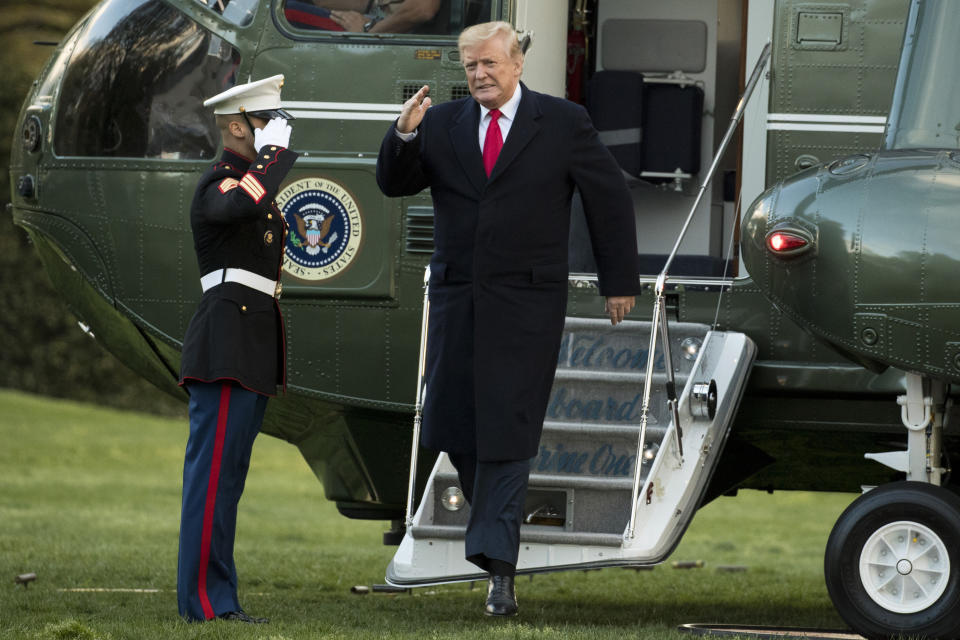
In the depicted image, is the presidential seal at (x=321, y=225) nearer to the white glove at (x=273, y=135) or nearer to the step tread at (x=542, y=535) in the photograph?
the white glove at (x=273, y=135)

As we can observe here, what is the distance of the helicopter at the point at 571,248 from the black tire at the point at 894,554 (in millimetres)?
234

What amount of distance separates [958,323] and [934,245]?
0.86ft

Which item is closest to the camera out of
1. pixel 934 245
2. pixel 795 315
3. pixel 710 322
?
pixel 934 245

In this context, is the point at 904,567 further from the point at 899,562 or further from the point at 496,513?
the point at 496,513

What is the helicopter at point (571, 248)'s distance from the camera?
5547mm

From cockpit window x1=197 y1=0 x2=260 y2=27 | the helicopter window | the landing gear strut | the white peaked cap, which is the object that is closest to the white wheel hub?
the landing gear strut

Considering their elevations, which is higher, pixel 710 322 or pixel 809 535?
pixel 710 322

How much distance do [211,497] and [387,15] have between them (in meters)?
2.35

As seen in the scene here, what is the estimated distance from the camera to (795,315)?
529cm

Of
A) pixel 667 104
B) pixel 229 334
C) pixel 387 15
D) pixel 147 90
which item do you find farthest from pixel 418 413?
pixel 667 104

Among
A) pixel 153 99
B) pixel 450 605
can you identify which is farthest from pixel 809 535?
pixel 153 99

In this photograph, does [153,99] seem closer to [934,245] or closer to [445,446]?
[445,446]

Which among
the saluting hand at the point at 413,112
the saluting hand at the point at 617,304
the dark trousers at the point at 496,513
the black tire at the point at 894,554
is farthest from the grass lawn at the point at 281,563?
the saluting hand at the point at 413,112

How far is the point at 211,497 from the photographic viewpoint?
16.9 ft
